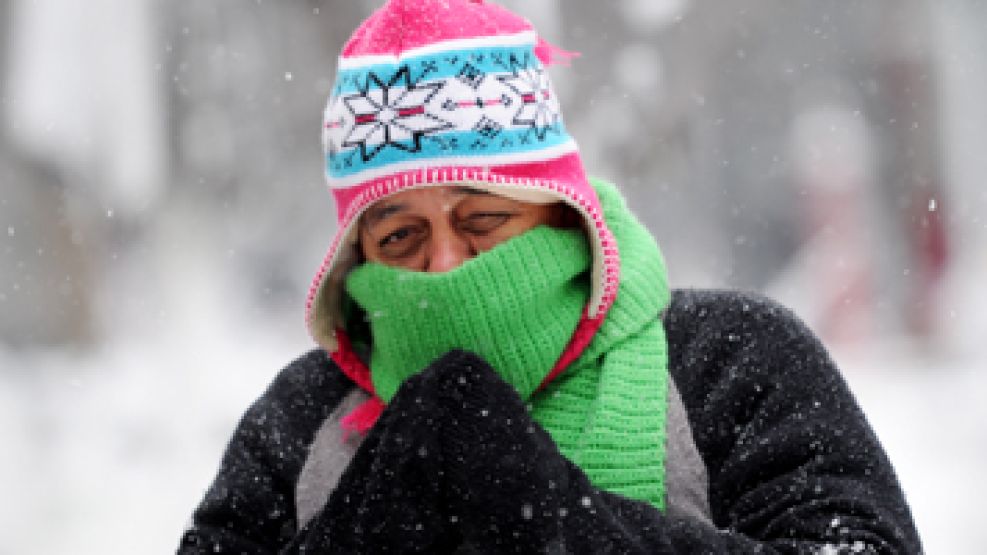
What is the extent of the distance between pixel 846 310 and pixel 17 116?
7284 mm

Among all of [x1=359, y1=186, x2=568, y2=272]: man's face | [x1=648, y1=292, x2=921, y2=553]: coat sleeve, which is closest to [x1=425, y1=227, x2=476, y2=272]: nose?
[x1=359, y1=186, x2=568, y2=272]: man's face

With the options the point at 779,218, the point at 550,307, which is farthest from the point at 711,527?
the point at 779,218

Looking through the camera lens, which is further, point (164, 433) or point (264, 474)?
point (164, 433)

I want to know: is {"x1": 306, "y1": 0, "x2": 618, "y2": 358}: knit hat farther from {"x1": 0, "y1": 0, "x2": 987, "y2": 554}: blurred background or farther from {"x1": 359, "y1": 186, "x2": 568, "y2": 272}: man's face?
{"x1": 0, "y1": 0, "x2": 987, "y2": 554}: blurred background

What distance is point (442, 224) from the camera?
2314 mm

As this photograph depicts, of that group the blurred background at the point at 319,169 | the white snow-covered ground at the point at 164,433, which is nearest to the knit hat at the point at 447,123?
the white snow-covered ground at the point at 164,433

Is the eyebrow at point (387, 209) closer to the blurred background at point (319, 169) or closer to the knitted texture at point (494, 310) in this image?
the knitted texture at point (494, 310)

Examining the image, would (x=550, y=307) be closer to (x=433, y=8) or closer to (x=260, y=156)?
(x=433, y=8)

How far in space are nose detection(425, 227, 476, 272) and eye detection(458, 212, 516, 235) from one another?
2cm

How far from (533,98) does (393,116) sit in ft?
0.83

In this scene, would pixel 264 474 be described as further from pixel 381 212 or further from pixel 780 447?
pixel 780 447

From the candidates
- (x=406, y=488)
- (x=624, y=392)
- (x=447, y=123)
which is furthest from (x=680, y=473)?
(x=447, y=123)

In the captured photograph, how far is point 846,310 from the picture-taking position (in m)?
10.1

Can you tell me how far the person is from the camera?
200 cm
